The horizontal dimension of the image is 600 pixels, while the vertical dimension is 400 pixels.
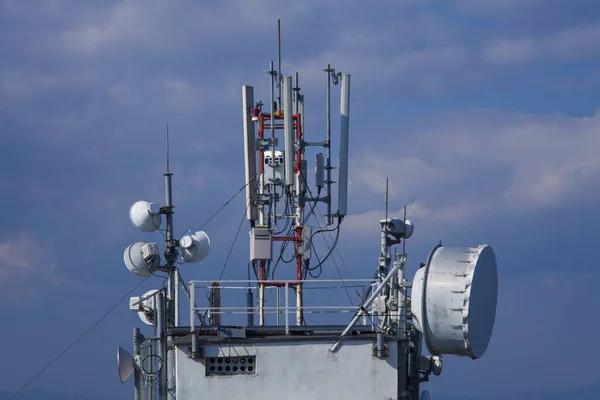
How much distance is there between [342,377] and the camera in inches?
1352

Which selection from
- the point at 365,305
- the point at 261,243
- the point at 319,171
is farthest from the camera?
the point at 319,171

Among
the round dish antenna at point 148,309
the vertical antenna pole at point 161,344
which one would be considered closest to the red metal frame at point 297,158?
the round dish antenna at point 148,309

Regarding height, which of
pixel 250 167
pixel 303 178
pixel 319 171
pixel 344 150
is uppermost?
pixel 344 150

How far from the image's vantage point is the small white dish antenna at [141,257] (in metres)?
35.9

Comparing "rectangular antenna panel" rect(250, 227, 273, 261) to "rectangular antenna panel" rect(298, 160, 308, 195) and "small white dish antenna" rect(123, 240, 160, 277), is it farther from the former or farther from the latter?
"small white dish antenna" rect(123, 240, 160, 277)

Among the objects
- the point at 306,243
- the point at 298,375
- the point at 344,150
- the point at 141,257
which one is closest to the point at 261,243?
the point at 306,243

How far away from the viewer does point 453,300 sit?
33.6 m

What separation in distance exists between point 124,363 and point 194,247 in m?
3.54

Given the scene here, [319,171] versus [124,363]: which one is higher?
[319,171]

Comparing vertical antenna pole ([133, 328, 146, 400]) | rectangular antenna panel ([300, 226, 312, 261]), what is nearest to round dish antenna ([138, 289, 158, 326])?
vertical antenna pole ([133, 328, 146, 400])

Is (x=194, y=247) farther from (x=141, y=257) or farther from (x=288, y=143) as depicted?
(x=288, y=143)

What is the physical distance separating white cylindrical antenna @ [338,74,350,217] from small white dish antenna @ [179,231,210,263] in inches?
251

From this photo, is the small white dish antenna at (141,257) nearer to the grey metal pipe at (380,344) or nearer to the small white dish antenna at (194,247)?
the small white dish antenna at (194,247)

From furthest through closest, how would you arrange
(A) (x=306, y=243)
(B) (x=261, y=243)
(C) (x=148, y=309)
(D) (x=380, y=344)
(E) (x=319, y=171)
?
1. (E) (x=319, y=171)
2. (A) (x=306, y=243)
3. (B) (x=261, y=243)
4. (C) (x=148, y=309)
5. (D) (x=380, y=344)
